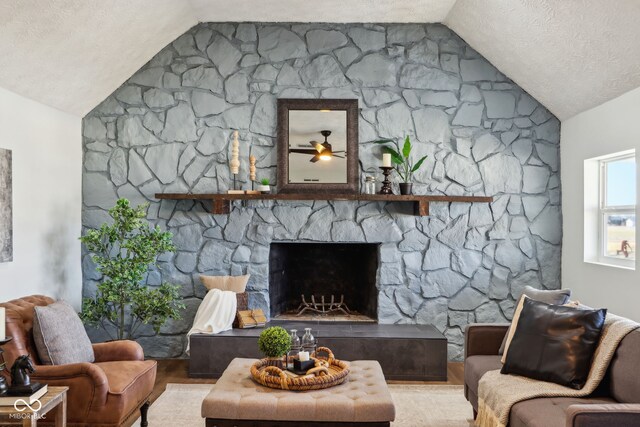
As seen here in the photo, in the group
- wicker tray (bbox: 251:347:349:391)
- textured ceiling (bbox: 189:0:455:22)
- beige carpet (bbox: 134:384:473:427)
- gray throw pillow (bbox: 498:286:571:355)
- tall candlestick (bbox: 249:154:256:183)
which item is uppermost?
textured ceiling (bbox: 189:0:455:22)

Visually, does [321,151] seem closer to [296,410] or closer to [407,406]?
[407,406]

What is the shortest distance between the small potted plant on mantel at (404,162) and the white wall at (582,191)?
1.26 m

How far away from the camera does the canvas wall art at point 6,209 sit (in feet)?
13.7

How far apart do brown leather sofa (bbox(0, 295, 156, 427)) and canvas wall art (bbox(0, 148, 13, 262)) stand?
699 mm

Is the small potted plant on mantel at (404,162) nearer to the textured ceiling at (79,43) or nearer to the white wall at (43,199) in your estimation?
the textured ceiling at (79,43)

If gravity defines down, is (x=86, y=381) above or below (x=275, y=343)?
below

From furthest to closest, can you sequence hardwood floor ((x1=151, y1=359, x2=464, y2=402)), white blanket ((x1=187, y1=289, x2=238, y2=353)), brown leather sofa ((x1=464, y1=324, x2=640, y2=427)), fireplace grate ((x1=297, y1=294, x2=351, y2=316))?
fireplace grate ((x1=297, y1=294, x2=351, y2=316))
white blanket ((x1=187, y1=289, x2=238, y2=353))
hardwood floor ((x1=151, y1=359, x2=464, y2=402))
brown leather sofa ((x1=464, y1=324, x2=640, y2=427))

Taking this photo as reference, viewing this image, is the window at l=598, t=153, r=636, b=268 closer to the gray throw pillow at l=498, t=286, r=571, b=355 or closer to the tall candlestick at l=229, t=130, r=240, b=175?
the gray throw pillow at l=498, t=286, r=571, b=355

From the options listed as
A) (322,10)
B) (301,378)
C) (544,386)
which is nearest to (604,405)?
(544,386)

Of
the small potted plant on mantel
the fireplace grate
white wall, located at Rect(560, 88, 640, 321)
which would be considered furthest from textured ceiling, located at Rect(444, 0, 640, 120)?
the fireplace grate

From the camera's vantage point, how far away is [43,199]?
489 centimetres

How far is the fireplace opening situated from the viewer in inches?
237

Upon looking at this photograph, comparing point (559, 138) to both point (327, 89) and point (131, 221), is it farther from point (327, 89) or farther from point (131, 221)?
point (131, 221)

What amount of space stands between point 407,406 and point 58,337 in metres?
2.29
